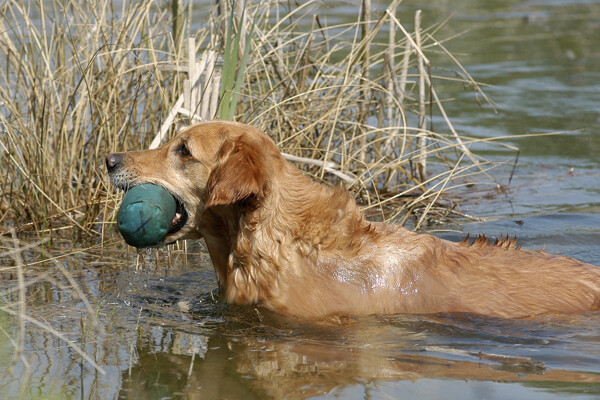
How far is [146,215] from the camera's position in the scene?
18.2ft

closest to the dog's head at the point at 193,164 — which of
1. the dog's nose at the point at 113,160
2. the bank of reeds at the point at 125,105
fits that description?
the dog's nose at the point at 113,160

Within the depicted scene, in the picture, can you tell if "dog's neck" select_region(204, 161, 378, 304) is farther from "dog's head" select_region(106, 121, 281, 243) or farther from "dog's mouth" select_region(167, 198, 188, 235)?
"dog's mouth" select_region(167, 198, 188, 235)

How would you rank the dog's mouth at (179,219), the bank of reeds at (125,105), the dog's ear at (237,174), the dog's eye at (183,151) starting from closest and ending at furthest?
the dog's ear at (237,174) < the dog's eye at (183,151) < the dog's mouth at (179,219) < the bank of reeds at (125,105)

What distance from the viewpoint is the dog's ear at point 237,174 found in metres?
5.32

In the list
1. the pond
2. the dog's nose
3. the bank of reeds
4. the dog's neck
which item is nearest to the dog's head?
the dog's nose

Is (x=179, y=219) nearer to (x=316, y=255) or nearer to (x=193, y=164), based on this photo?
(x=193, y=164)

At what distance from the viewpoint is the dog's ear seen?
17.4 ft

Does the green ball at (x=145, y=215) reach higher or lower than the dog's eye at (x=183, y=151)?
lower

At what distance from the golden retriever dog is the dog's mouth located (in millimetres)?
30

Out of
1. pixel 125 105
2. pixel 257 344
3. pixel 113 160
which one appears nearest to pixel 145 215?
pixel 113 160

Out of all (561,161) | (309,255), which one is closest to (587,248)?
(561,161)

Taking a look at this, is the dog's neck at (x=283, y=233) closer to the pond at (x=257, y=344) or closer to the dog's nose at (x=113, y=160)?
the pond at (x=257, y=344)

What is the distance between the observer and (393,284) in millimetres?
5668

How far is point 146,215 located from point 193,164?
1.63 ft
